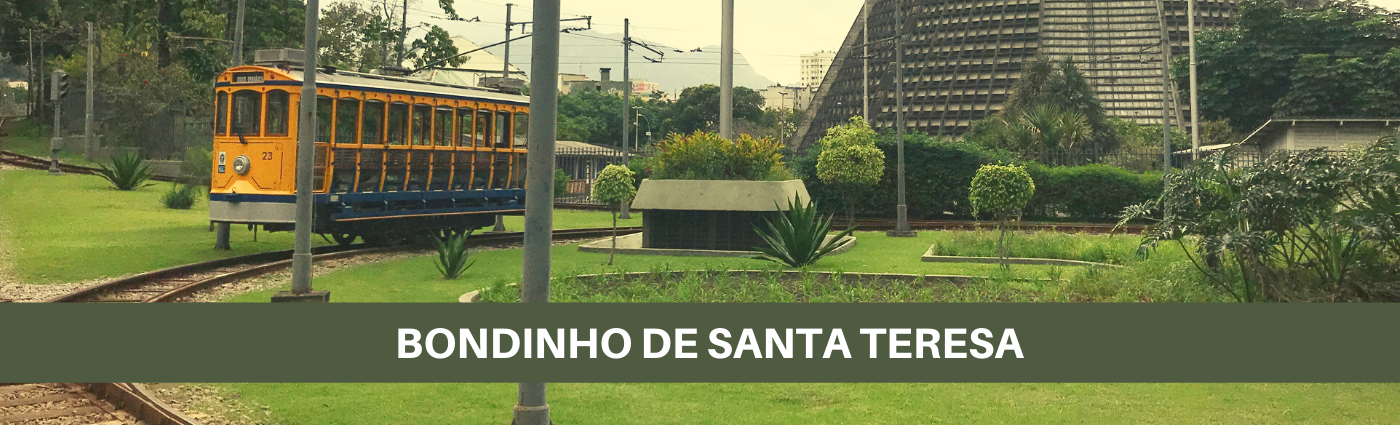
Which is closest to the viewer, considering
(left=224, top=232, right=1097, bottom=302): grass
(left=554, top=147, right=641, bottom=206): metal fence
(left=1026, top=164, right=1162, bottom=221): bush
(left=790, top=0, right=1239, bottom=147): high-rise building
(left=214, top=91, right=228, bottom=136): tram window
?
(left=224, top=232, right=1097, bottom=302): grass

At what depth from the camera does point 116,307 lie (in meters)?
11.1

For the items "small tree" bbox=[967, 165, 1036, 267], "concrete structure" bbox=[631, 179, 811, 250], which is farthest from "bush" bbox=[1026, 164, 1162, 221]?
"small tree" bbox=[967, 165, 1036, 267]

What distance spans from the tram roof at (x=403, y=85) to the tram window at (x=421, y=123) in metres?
0.31

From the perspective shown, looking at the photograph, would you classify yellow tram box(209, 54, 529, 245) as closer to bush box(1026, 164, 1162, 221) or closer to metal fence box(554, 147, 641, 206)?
metal fence box(554, 147, 641, 206)

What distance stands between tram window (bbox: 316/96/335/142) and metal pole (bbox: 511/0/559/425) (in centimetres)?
→ 1462

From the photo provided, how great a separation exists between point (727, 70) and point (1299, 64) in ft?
137

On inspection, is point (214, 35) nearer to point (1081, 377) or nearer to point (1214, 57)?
point (1081, 377)

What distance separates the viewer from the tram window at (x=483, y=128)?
83.7 feet

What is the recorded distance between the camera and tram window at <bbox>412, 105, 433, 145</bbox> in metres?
23.5

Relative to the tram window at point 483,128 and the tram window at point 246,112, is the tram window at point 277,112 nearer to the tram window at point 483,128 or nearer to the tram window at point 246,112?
the tram window at point 246,112

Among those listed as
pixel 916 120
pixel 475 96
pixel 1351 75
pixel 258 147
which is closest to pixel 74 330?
pixel 258 147

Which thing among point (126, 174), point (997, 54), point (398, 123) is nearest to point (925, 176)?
point (398, 123)

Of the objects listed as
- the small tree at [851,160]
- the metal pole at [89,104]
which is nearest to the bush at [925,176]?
the small tree at [851,160]

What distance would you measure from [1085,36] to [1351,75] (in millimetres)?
35374
